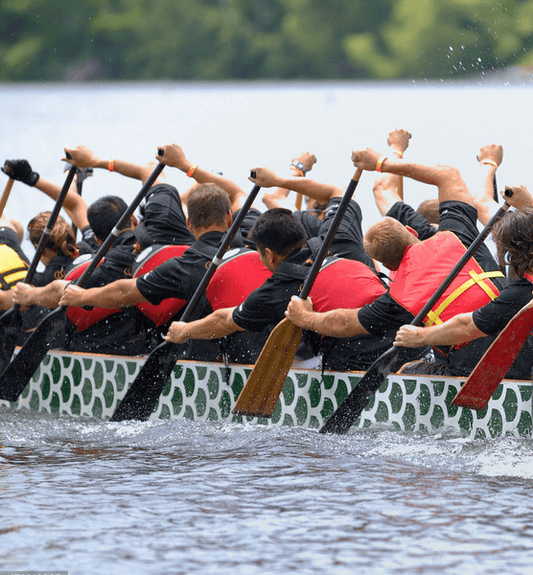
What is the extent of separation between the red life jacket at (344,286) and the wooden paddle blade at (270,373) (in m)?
0.19

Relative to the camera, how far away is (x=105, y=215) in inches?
241

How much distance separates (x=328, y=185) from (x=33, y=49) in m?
20.5

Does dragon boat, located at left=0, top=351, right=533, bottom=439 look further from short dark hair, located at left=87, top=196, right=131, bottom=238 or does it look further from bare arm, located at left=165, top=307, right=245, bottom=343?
short dark hair, located at left=87, top=196, right=131, bottom=238

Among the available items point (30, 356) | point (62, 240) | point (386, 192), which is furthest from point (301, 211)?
point (30, 356)

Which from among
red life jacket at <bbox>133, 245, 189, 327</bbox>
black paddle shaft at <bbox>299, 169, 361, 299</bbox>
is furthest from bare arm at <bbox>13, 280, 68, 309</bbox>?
black paddle shaft at <bbox>299, 169, 361, 299</bbox>

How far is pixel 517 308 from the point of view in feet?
13.1

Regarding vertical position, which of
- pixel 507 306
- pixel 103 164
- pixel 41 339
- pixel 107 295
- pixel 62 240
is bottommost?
pixel 41 339

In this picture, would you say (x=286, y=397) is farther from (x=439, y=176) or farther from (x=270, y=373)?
(x=439, y=176)

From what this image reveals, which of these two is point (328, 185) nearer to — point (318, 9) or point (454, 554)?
point (454, 554)

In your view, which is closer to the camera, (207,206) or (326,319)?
(326,319)

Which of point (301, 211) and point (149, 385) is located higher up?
point (301, 211)

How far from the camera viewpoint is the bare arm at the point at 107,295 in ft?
17.7

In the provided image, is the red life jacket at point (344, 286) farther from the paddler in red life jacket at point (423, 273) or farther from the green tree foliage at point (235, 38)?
the green tree foliage at point (235, 38)

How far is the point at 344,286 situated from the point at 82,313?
188 cm
